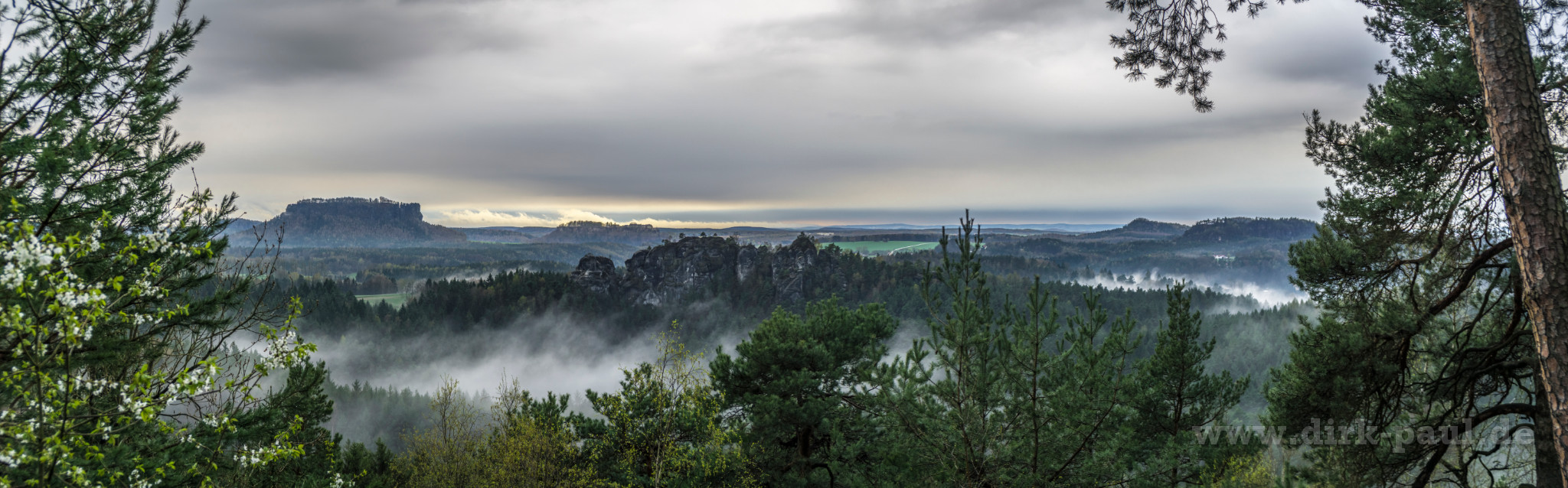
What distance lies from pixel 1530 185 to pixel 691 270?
523 ft

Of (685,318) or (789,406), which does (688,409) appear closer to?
(789,406)

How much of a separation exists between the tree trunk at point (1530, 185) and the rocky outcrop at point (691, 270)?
140744mm

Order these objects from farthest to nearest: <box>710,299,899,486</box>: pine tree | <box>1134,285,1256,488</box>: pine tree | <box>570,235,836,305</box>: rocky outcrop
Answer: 1. <box>570,235,836,305</box>: rocky outcrop
2. <box>1134,285,1256,488</box>: pine tree
3. <box>710,299,899,486</box>: pine tree

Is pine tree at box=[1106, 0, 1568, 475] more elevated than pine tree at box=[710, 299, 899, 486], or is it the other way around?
pine tree at box=[1106, 0, 1568, 475]

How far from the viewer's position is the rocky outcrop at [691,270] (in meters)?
149

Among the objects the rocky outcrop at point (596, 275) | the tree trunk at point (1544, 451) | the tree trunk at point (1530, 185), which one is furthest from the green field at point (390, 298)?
the tree trunk at point (1530, 185)

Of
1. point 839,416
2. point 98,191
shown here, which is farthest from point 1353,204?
point 98,191

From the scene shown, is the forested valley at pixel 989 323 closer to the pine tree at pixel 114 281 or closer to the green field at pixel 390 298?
the pine tree at pixel 114 281

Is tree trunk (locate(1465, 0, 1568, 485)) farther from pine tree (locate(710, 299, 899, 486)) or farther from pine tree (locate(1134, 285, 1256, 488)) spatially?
pine tree (locate(710, 299, 899, 486))

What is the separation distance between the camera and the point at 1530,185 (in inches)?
177

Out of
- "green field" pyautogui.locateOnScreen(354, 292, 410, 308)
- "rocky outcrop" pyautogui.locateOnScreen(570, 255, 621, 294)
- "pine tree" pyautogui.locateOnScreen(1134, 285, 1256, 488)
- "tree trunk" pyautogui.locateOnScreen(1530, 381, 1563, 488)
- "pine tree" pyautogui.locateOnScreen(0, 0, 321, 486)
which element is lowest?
"green field" pyautogui.locateOnScreen(354, 292, 410, 308)

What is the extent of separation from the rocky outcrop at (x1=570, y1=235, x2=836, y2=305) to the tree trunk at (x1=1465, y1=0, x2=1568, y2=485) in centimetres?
14074

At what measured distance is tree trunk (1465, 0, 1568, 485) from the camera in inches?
173

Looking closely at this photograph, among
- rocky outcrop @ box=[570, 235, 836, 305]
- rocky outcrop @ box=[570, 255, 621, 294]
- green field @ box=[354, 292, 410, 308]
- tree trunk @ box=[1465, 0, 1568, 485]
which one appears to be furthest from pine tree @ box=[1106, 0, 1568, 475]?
green field @ box=[354, 292, 410, 308]
